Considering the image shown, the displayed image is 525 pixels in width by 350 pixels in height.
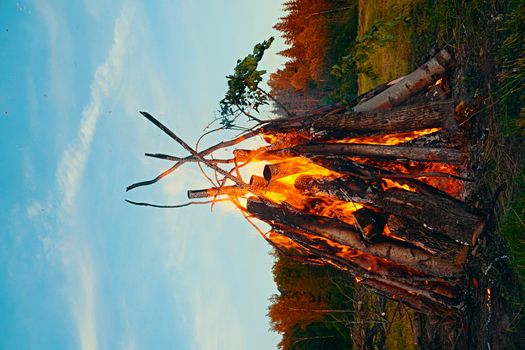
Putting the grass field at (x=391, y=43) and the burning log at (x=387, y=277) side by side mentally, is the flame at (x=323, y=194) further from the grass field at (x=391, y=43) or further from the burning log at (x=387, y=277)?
the grass field at (x=391, y=43)

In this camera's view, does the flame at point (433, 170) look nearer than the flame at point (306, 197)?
Yes

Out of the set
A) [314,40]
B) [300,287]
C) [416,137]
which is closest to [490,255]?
[416,137]

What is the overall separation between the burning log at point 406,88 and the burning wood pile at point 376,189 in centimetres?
2

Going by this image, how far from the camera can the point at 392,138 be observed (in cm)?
607

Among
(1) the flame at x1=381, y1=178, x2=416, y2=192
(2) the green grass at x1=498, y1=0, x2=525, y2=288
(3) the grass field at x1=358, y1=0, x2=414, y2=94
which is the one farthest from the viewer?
(3) the grass field at x1=358, y1=0, x2=414, y2=94

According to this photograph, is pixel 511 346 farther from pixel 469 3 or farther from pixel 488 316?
pixel 469 3

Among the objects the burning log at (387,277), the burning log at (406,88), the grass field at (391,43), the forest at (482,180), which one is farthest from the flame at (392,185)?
the grass field at (391,43)

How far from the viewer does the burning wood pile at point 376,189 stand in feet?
17.5

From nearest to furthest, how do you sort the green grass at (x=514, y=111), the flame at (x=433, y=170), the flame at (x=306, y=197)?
the green grass at (x=514, y=111) → the flame at (x=433, y=170) → the flame at (x=306, y=197)

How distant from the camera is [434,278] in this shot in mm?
5715

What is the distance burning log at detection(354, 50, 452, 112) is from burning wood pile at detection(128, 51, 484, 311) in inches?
0.7

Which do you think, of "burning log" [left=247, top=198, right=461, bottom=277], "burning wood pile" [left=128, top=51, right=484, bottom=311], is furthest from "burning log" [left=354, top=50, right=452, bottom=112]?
"burning log" [left=247, top=198, right=461, bottom=277]

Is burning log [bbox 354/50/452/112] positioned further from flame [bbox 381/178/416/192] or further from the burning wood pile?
flame [bbox 381/178/416/192]

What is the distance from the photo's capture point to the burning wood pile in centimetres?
532
